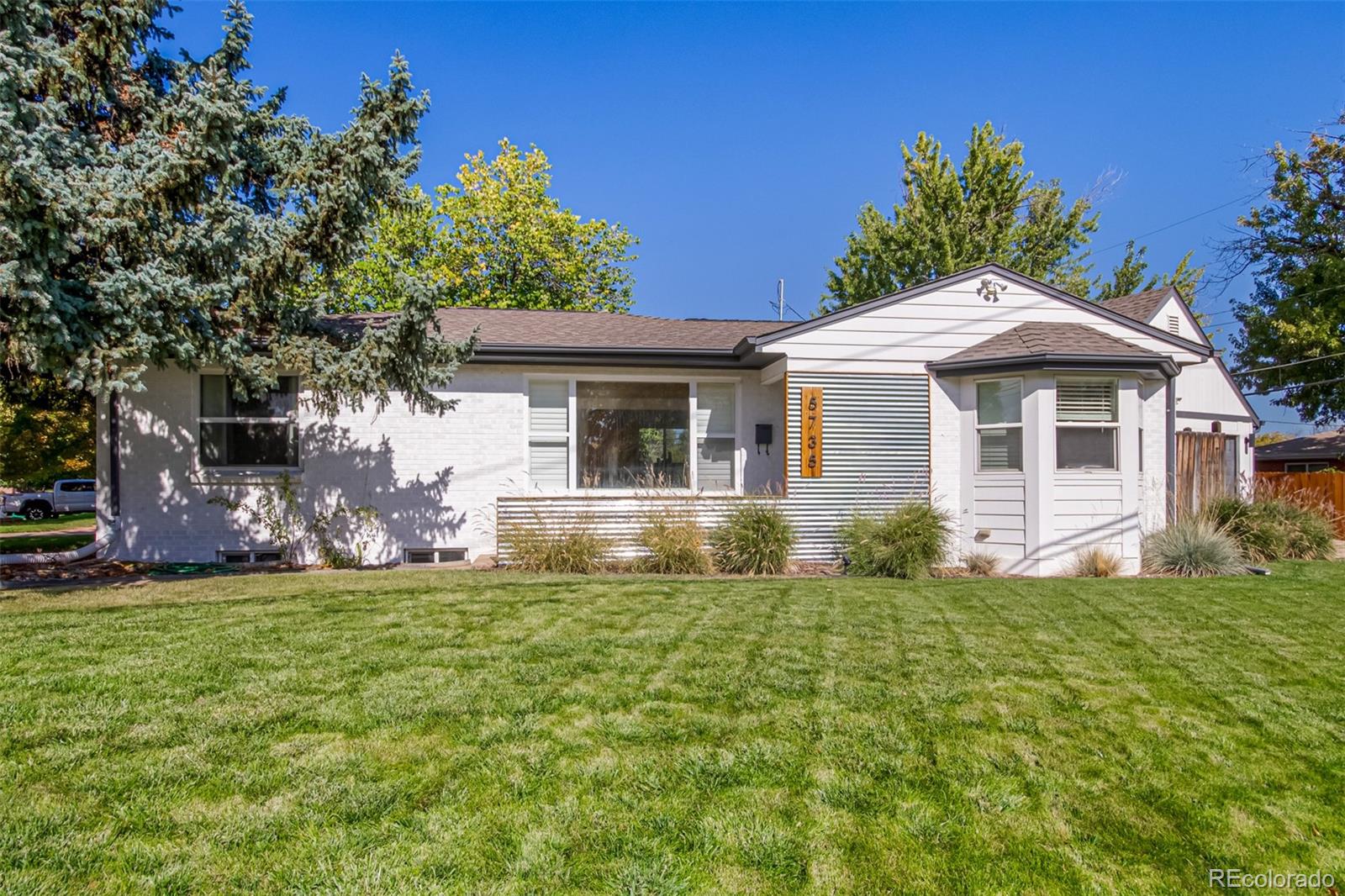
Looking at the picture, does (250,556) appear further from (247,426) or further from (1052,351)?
(1052,351)

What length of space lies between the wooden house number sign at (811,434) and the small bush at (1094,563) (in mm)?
3567

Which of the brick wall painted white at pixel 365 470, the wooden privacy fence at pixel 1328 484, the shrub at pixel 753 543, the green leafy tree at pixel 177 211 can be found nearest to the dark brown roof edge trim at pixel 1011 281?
the brick wall painted white at pixel 365 470

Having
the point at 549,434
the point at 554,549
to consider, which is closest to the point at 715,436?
the point at 549,434

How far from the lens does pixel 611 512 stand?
987cm

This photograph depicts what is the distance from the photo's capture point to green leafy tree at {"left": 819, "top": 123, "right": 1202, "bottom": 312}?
78.0ft

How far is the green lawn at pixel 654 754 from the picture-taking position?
8.13ft

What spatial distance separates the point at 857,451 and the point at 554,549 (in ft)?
14.7

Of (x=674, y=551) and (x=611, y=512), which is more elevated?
(x=611, y=512)

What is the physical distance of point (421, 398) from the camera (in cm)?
850

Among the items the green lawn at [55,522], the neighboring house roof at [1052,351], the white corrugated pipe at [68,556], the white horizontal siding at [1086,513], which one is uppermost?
the neighboring house roof at [1052,351]

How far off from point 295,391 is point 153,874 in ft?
28.8

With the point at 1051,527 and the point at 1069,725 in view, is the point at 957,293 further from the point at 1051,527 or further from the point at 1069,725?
the point at 1069,725

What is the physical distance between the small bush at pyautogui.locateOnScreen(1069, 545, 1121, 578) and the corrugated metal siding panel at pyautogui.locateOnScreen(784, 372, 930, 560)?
6.89ft

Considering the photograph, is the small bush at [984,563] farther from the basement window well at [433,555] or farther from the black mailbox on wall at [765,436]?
the basement window well at [433,555]
